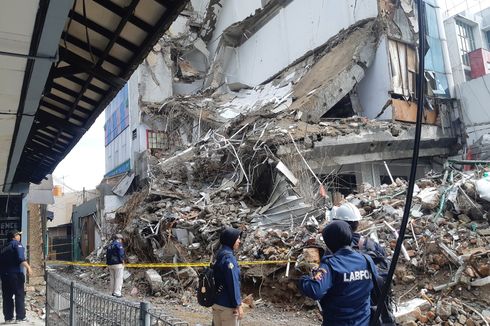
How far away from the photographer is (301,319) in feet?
21.6

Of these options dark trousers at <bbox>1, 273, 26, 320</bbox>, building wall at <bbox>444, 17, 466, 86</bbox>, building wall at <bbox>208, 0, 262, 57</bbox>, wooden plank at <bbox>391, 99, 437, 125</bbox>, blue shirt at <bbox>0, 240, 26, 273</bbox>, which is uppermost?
building wall at <bbox>208, 0, 262, 57</bbox>

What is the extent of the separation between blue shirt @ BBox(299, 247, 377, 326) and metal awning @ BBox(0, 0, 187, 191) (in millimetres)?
2050

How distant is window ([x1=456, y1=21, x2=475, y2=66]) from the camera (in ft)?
60.5

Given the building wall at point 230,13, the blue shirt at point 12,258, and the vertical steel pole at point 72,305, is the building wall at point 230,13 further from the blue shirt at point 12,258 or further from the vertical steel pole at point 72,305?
the vertical steel pole at point 72,305

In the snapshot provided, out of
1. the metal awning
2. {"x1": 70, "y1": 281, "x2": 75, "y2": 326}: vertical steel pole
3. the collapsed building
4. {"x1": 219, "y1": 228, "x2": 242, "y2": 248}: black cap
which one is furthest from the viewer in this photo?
the collapsed building

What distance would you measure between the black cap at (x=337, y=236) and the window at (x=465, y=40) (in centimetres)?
1876

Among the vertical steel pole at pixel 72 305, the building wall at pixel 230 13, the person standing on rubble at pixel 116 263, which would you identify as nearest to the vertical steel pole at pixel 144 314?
the vertical steel pole at pixel 72 305

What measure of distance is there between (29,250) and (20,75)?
30.8 feet

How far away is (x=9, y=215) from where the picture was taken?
10.0 m

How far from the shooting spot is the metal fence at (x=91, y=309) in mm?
2445

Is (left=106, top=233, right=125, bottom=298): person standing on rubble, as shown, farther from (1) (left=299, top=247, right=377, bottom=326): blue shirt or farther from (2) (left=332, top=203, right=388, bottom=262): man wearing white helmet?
(1) (left=299, top=247, right=377, bottom=326): blue shirt

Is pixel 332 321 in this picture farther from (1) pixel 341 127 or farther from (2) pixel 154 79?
(2) pixel 154 79

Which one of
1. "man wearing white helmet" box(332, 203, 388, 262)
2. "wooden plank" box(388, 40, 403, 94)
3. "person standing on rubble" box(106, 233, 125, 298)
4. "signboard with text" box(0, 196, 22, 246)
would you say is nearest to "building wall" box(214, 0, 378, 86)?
"wooden plank" box(388, 40, 403, 94)

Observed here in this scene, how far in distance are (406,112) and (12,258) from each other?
13.1 meters
